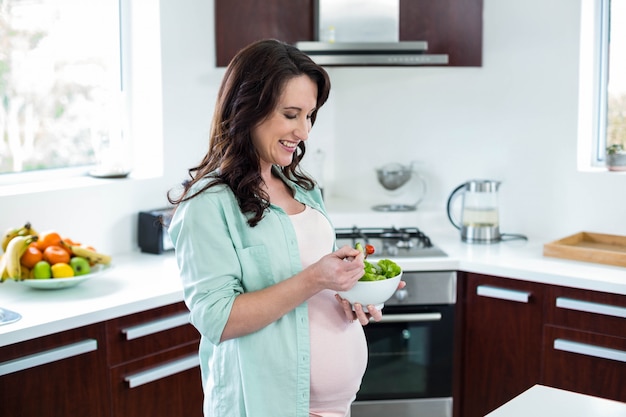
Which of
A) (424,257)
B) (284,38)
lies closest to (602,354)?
(424,257)

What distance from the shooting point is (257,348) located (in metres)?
1.72

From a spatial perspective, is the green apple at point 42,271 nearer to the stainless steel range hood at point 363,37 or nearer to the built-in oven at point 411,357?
the built-in oven at point 411,357

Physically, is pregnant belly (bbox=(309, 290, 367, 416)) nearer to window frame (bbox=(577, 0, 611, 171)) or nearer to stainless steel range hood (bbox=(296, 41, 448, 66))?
stainless steel range hood (bbox=(296, 41, 448, 66))

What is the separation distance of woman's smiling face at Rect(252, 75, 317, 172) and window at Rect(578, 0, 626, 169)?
6.12 feet

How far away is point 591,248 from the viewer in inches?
118

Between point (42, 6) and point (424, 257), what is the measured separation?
167 cm

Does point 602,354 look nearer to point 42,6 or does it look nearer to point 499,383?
point 499,383

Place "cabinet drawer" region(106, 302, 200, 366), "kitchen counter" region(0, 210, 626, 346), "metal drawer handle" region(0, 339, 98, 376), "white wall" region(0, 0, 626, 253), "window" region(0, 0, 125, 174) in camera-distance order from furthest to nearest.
Result: "white wall" region(0, 0, 626, 253) < "window" region(0, 0, 125, 174) < "cabinet drawer" region(106, 302, 200, 366) < "kitchen counter" region(0, 210, 626, 346) < "metal drawer handle" region(0, 339, 98, 376)

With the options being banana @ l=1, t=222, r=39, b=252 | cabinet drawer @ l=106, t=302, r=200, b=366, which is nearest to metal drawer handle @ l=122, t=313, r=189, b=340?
cabinet drawer @ l=106, t=302, r=200, b=366

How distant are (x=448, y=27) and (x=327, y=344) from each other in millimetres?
1857

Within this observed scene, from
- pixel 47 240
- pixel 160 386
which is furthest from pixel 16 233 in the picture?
pixel 160 386

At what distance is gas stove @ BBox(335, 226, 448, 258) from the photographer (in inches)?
121

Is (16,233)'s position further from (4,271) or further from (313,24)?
(313,24)

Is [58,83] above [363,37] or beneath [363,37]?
beneath
